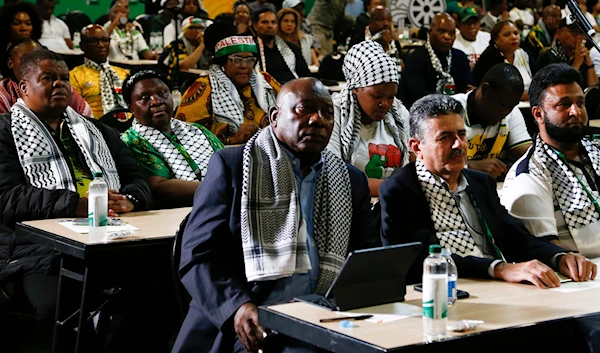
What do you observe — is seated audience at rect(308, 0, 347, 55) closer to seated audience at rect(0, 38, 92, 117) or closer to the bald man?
the bald man

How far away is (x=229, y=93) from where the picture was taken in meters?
6.14

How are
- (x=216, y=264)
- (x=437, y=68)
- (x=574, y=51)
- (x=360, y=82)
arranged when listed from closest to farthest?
(x=216, y=264)
(x=360, y=82)
(x=437, y=68)
(x=574, y=51)

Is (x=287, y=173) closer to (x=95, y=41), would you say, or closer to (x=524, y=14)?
(x=95, y=41)

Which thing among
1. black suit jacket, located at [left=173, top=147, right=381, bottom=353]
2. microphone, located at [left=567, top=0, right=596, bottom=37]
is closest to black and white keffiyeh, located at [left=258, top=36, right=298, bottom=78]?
microphone, located at [left=567, top=0, right=596, bottom=37]

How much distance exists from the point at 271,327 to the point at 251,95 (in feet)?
12.8

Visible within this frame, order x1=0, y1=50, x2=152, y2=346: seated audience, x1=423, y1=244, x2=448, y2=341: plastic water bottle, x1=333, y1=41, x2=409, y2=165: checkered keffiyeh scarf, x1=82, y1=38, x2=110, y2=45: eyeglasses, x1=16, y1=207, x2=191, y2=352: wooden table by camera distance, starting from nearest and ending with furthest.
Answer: x1=423, y1=244, x2=448, y2=341: plastic water bottle
x1=16, y1=207, x2=191, y2=352: wooden table
x1=0, y1=50, x2=152, y2=346: seated audience
x1=333, y1=41, x2=409, y2=165: checkered keffiyeh scarf
x1=82, y1=38, x2=110, y2=45: eyeglasses

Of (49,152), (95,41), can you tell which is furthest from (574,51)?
(49,152)

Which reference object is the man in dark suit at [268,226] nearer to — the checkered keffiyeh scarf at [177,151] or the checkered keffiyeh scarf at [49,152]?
the checkered keffiyeh scarf at [49,152]

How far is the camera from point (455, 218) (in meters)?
3.29

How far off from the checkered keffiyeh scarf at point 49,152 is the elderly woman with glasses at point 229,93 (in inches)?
57.6

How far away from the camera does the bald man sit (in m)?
8.01

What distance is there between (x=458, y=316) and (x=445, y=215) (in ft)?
2.55

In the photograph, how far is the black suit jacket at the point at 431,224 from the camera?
3199mm

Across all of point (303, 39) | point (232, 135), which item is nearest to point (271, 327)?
point (232, 135)
